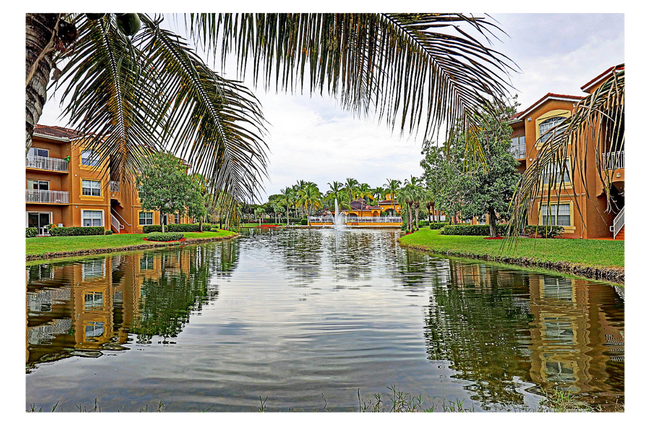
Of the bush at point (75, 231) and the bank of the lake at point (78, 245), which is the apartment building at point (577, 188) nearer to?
the bank of the lake at point (78, 245)

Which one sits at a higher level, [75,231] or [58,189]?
[58,189]

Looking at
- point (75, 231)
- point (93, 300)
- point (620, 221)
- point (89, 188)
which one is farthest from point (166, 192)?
point (620, 221)

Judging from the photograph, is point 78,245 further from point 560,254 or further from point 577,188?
point 577,188

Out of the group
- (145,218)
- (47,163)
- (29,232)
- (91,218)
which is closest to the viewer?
(29,232)

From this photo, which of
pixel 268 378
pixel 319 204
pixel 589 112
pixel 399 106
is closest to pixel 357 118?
pixel 399 106

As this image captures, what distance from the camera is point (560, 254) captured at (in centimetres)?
1758

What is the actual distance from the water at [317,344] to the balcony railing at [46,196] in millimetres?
22297

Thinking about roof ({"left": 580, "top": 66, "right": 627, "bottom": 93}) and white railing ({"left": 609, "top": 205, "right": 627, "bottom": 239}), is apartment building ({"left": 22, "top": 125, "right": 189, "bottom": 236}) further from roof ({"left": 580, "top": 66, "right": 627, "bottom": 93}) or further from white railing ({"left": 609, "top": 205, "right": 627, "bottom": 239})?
white railing ({"left": 609, "top": 205, "right": 627, "bottom": 239})

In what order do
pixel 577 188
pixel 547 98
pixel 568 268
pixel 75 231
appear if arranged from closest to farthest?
pixel 568 268
pixel 577 188
pixel 547 98
pixel 75 231

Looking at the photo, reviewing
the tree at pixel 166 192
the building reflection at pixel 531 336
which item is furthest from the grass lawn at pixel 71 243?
the building reflection at pixel 531 336

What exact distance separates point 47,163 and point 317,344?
34.7 metres

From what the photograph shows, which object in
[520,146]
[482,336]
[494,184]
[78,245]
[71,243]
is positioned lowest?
[482,336]

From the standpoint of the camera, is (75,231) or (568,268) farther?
(75,231)

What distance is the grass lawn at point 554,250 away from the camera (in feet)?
49.9
